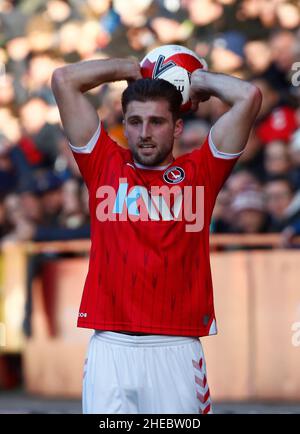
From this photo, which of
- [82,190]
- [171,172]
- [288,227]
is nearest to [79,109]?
[171,172]

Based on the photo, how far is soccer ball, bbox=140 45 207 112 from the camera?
19.6ft

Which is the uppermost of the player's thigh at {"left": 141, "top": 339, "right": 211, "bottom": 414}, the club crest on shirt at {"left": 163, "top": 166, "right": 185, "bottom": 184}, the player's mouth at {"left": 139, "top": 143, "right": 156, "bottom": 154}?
the player's mouth at {"left": 139, "top": 143, "right": 156, "bottom": 154}

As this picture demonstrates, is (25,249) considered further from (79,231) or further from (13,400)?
(13,400)

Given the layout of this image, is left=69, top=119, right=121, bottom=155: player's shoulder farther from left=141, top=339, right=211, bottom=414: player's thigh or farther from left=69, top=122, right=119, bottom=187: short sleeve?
left=141, top=339, right=211, bottom=414: player's thigh

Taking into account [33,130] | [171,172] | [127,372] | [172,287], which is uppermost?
[33,130]

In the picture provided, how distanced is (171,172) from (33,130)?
25.2 feet

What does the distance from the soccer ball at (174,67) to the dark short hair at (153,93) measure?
0.30 feet

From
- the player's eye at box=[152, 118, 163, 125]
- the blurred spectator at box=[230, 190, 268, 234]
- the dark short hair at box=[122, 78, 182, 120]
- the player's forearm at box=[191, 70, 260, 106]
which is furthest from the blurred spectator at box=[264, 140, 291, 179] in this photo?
the player's eye at box=[152, 118, 163, 125]

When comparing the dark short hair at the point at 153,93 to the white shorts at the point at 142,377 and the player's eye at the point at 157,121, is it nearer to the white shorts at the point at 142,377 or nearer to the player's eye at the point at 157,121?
the player's eye at the point at 157,121

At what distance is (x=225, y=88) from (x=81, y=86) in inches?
28.7

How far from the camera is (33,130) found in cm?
1334

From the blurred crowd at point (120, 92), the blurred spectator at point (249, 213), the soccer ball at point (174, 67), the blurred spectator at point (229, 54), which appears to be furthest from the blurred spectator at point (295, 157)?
the soccer ball at point (174, 67)

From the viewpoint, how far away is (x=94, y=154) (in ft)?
19.3

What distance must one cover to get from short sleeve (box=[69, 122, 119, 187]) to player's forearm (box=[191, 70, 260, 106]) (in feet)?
1.77
